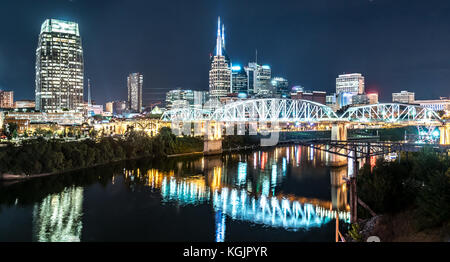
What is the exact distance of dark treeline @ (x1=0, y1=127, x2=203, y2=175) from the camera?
26.2 meters

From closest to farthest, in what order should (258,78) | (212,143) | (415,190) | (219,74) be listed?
(415,190), (212,143), (219,74), (258,78)

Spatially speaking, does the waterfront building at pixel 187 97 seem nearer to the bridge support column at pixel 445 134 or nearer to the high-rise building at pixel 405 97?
the high-rise building at pixel 405 97

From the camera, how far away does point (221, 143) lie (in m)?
48.4

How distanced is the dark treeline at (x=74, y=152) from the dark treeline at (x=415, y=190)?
23.1m

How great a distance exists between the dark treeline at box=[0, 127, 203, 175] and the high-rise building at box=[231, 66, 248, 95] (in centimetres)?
8816

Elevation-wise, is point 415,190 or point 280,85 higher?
point 280,85

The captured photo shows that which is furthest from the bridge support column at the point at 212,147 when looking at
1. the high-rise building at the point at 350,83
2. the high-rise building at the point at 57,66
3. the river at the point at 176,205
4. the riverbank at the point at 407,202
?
the high-rise building at the point at 350,83

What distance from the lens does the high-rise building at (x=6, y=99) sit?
103m

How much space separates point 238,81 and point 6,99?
76.1m

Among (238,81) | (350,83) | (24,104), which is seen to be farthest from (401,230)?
(350,83)

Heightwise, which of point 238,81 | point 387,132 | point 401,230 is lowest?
point 401,230

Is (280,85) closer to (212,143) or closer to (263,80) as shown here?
(263,80)

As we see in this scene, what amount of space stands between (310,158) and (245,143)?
16215mm

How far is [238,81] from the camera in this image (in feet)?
425
